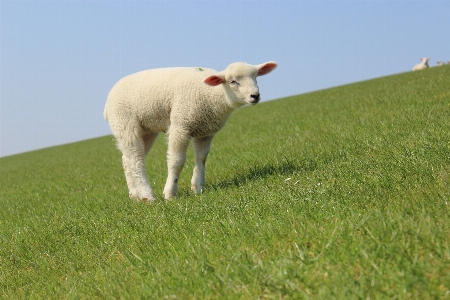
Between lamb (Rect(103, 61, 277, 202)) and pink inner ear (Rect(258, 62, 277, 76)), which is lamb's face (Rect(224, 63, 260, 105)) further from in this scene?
pink inner ear (Rect(258, 62, 277, 76))

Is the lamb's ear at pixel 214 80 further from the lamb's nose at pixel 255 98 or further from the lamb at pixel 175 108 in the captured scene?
the lamb's nose at pixel 255 98

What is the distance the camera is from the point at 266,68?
23.2 feet

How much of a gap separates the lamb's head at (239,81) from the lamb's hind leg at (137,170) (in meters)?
1.53

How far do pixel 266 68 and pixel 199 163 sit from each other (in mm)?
1595

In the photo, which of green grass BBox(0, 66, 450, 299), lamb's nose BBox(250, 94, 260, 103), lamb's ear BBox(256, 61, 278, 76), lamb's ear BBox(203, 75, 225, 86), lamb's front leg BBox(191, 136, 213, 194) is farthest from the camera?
lamb's front leg BBox(191, 136, 213, 194)

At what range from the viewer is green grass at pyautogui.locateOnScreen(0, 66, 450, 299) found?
2.72 metres

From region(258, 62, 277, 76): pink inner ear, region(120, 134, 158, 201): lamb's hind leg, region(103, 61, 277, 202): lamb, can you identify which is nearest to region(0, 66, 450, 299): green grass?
region(120, 134, 158, 201): lamb's hind leg

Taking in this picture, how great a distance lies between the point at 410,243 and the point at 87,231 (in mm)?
3759

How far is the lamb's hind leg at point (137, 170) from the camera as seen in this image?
736cm

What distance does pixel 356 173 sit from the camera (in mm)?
5316

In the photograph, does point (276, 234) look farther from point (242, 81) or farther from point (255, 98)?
point (242, 81)

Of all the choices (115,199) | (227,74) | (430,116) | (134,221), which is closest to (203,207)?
(134,221)

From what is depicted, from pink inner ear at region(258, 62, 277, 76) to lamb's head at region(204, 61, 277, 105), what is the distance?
106mm

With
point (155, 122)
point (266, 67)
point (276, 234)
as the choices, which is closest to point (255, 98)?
point (266, 67)
